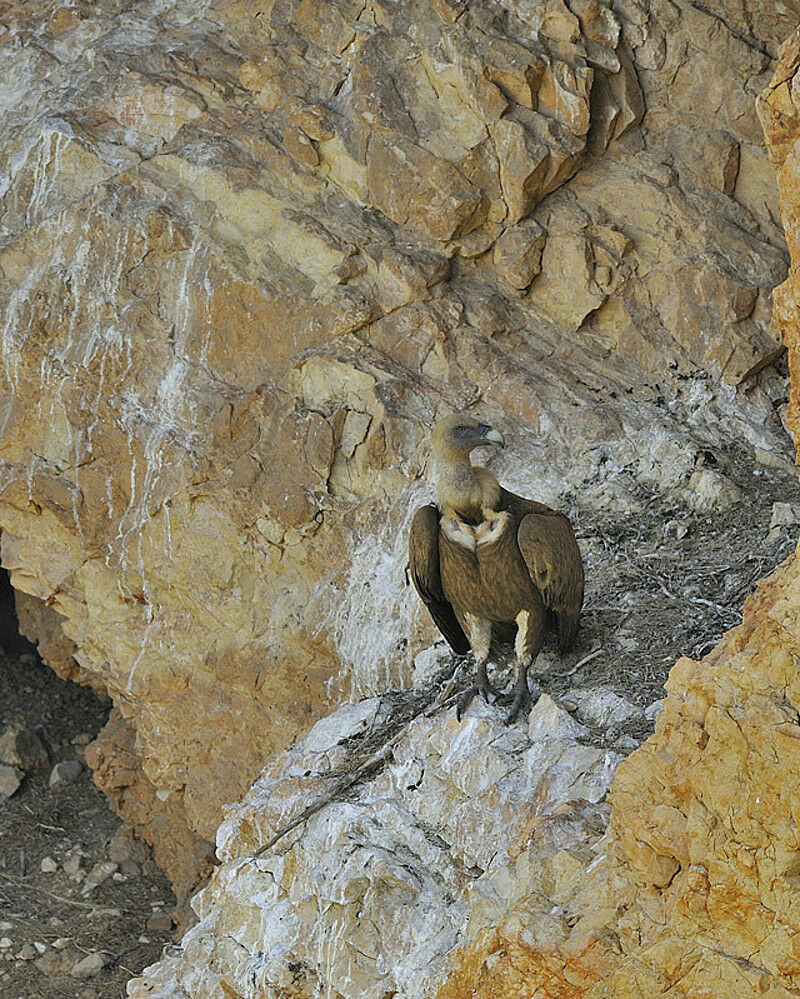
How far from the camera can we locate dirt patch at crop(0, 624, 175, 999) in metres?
7.24

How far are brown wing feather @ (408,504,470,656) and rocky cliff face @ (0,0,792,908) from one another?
1.02 meters

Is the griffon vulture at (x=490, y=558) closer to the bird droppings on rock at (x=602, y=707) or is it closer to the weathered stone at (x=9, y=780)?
the bird droppings on rock at (x=602, y=707)

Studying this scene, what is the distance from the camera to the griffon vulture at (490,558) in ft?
16.7

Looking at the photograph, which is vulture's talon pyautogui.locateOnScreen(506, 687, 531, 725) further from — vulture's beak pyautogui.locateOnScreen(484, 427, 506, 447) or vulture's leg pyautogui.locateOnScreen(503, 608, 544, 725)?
vulture's beak pyautogui.locateOnScreen(484, 427, 506, 447)

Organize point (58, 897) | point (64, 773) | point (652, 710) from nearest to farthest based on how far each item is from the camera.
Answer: point (652, 710) < point (58, 897) < point (64, 773)

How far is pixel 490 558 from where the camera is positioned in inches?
202

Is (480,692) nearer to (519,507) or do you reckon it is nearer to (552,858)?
(519,507)

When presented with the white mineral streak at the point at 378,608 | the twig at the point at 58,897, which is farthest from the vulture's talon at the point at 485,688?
the twig at the point at 58,897

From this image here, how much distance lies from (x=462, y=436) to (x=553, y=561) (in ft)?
2.14

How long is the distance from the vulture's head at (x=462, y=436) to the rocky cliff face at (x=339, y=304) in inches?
55.7

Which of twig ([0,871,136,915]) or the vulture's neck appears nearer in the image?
the vulture's neck

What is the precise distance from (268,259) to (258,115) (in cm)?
85

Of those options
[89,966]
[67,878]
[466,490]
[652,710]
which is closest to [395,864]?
[652,710]

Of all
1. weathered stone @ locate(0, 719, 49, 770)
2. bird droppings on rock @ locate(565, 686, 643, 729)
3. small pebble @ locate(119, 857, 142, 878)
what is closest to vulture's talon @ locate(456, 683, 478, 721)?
bird droppings on rock @ locate(565, 686, 643, 729)
